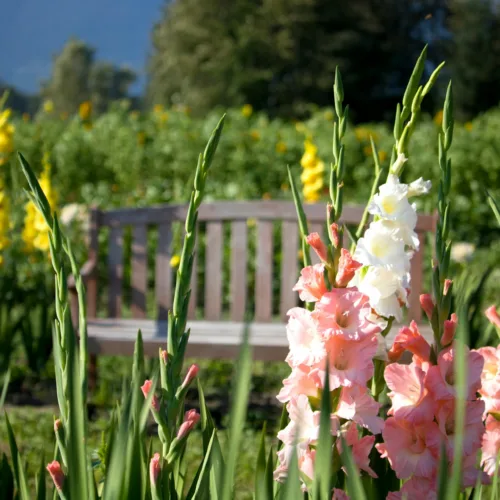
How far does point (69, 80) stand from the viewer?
168ft

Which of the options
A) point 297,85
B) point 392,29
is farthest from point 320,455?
point 392,29

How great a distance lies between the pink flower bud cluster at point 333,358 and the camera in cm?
71

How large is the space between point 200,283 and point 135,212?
74.0 inches

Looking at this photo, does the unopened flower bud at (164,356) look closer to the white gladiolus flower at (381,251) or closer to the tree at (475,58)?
the white gladiolus flower at (381,251)

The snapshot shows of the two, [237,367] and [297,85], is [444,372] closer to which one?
[237,367]

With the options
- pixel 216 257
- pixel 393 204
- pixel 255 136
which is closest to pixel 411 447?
pixel 393 204

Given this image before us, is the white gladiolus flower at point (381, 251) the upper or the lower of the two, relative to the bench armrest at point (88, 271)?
upper

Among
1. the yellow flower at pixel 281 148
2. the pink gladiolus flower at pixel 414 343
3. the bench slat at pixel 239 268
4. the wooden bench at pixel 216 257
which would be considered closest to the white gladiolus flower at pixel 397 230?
the pink gladiolus flower at pixel 414 343

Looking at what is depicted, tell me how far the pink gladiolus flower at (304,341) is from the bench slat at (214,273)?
2903mm

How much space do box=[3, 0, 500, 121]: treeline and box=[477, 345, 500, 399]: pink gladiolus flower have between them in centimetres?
2491

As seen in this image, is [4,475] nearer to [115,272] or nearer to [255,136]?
[115,272]

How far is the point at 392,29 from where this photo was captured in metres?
29.3

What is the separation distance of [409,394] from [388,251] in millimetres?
147

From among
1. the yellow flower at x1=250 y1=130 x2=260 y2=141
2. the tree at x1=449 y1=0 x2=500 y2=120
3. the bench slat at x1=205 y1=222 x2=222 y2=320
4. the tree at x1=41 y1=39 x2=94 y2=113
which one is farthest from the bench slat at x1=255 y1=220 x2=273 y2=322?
the tree at x1=41 y1=39 x2=94 y2=113
